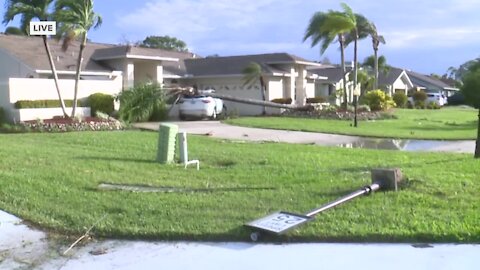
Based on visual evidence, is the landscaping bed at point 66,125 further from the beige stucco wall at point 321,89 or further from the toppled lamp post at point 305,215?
the beige stucco wall at point 321,89

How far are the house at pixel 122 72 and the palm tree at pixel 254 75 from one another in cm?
34

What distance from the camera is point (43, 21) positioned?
18234 mm

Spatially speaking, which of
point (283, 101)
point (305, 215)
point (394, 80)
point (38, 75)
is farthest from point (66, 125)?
point (394, 80)

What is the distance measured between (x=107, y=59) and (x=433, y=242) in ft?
87.5

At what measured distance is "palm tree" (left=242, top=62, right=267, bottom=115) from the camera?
32906 mm

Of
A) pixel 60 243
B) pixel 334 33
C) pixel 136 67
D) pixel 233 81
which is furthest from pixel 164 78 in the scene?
Answer: pixel 60 243

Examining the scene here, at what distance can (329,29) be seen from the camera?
30.9 metres

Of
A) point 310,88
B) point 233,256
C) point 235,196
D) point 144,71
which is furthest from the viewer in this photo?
point 310,88

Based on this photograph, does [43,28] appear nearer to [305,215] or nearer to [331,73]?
[305,215]

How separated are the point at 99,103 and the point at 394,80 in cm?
4554

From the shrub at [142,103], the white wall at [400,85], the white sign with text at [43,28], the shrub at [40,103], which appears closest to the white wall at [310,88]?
the shrub at [142,103]

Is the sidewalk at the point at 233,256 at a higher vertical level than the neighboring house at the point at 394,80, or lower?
lower

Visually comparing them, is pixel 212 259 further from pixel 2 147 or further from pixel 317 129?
pixel 317 129

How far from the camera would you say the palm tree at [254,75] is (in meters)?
32.9
